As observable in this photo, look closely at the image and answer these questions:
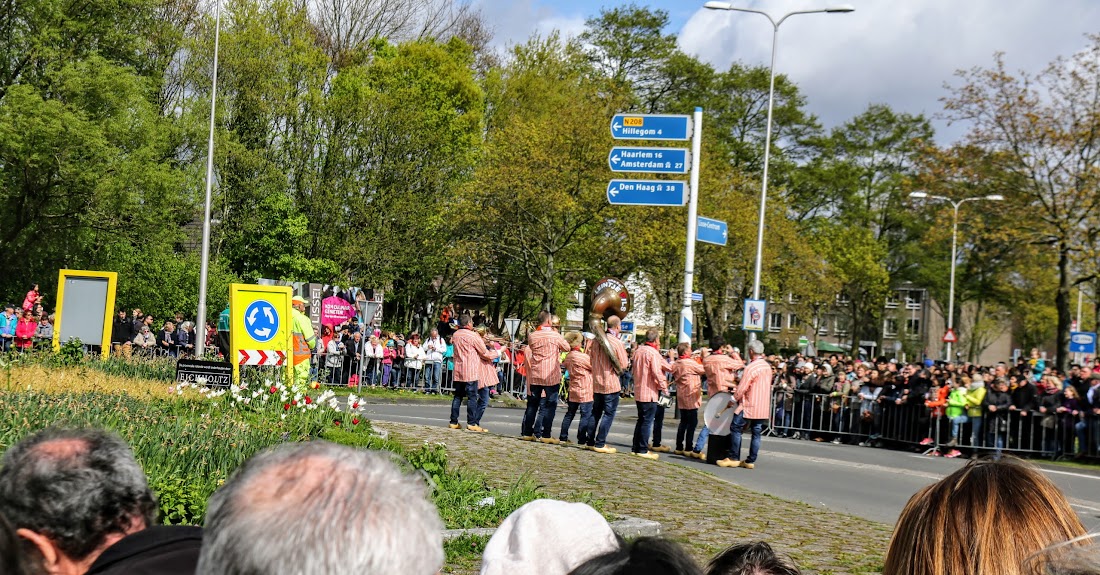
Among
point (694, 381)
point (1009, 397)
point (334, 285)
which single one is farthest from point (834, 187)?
point (694, 381)

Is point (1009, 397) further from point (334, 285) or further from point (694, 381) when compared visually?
point (334, 285)

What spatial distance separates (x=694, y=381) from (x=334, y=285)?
28.9 meters

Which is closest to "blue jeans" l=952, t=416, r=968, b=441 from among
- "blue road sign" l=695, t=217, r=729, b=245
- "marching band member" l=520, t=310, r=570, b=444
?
"blue road sign" l=695, t=217, r=729, b=245

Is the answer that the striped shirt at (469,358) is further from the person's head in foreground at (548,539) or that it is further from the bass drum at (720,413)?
the person's head in foreground at (548,539)

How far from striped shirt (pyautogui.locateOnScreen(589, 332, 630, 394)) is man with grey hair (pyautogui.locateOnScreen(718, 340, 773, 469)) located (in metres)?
1.68

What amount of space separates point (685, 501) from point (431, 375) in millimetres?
22025

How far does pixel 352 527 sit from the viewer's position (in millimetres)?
1688

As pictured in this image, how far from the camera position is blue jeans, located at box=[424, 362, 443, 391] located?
32.4 meters

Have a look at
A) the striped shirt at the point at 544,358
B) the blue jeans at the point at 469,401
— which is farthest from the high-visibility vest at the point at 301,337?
the striped shirt at the point at 544,358

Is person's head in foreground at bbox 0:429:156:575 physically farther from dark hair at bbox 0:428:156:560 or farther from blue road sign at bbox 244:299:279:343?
blue road sign at bbox 244:299:279:343

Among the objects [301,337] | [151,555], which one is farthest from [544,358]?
[151,555]

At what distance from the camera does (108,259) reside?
39375 millimetres

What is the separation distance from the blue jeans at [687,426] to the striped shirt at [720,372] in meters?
A: 0.43

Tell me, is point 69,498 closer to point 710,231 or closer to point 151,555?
point 151,555
